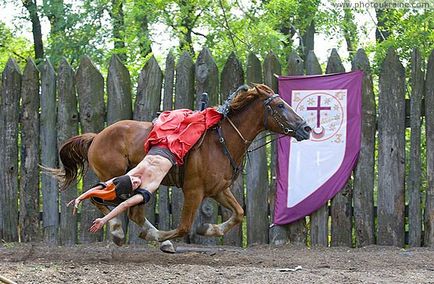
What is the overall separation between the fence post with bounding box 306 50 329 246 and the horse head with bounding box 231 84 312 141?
1.32m

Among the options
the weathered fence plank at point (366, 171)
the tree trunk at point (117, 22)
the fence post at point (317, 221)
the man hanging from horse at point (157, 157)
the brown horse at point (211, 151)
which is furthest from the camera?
the tree trunk at point (117, 22)

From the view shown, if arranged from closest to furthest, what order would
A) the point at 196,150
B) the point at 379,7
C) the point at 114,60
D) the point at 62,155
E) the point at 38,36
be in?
the point at 196,150, the point at 62,155, the point at 114,60, the point at 379,7, the point at 38,36

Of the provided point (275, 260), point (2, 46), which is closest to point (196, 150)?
point (275, 260)

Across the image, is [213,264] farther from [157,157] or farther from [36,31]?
[36,31]

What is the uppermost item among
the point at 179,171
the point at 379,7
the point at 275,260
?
the point at 379,7

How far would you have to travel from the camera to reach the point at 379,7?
457 inches

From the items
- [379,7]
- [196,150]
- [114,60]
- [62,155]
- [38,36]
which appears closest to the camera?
[196,150]

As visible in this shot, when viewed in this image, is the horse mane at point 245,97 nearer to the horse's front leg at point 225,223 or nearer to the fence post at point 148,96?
the horse's front leg at point 225,223

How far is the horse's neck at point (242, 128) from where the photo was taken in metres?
6.96

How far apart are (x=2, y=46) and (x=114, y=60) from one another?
876cm

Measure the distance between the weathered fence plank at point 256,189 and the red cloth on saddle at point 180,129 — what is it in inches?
55.3

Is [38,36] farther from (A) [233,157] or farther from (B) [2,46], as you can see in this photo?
(A) [233,157]

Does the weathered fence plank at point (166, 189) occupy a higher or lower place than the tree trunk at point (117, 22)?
lower

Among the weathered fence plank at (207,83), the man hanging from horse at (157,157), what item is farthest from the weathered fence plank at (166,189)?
the man hanging from horse at (157,157)
